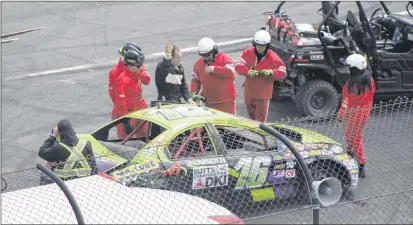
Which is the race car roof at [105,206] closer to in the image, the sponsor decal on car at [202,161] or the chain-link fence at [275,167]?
the chain-link fence at [275,167]

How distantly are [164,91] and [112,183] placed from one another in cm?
432

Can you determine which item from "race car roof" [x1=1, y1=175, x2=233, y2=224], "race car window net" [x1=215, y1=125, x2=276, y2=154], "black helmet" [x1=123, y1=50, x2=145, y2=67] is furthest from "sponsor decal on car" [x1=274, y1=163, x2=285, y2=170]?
"black helmet" [x1=123, y1=50, x2=145, y2=67]

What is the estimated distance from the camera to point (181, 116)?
8.73m

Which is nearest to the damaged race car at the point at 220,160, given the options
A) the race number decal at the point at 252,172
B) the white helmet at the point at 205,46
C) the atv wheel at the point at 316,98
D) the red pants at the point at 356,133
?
the race number decal at the point at 252,172

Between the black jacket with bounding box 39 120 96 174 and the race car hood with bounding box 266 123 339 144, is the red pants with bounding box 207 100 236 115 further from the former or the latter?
the black jacket with bounding box 39 120 96 174

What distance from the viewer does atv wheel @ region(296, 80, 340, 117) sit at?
471 inches

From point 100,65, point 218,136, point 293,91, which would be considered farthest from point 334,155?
point 100,65

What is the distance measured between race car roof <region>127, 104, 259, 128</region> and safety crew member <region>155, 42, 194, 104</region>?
4.88 ft

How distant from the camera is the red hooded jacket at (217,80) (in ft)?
35.2

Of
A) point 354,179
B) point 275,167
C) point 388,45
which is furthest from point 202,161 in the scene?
point 388,45

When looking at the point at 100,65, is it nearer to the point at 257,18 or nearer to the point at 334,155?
the point at 257,18

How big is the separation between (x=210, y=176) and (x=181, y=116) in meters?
0.85

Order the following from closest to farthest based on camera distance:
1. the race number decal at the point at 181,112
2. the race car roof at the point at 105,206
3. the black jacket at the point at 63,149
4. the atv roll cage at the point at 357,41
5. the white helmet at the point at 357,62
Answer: the race car roof at the point at 105,206 → the black jacket at the point at 63,149 → the race number decal at the point at 181,112 → the white helmet at the point at 357,62 → the atv roll cage at the point at 357,41

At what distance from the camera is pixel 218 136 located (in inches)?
327
